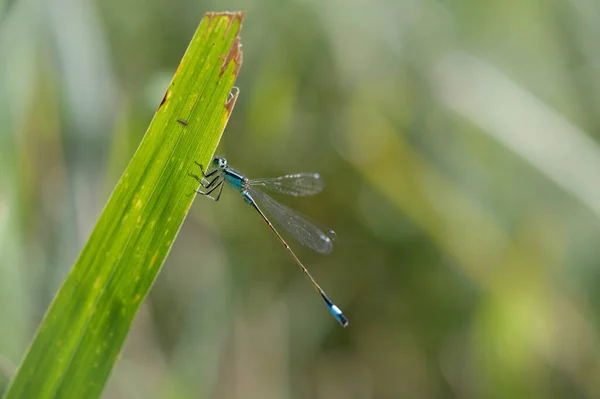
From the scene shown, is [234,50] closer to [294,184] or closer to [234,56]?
[234,56]

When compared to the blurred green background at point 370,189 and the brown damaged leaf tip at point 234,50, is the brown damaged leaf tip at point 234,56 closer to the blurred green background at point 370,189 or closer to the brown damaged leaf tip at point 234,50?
the brown damaged leaf tip at point 234,50

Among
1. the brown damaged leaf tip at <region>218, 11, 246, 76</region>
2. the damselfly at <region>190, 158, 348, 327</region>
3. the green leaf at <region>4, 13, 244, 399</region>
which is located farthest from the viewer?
the damselfly at <region>190, 158, 348, 327</region>

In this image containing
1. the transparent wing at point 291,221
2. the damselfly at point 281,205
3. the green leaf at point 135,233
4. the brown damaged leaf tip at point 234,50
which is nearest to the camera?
the green leaf at point 135,233

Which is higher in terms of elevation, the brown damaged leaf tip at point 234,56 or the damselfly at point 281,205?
the brown damaged leaf tip at point 234,56

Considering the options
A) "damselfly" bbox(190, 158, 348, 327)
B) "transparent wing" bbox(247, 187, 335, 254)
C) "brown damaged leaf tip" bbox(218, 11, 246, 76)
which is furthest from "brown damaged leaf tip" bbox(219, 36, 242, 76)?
"transparent wing" bbox(247, 187, 335, 254)

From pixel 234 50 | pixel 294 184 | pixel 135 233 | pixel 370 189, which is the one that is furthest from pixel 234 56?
pixel 370 189

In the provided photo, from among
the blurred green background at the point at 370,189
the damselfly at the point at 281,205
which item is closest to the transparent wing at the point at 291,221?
the damselfly at the point at 281,205

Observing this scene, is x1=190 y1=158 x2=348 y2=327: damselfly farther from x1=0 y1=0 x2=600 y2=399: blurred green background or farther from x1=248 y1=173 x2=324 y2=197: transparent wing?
x1=0 y1=0 x2=600 y2=399: blurred green background
